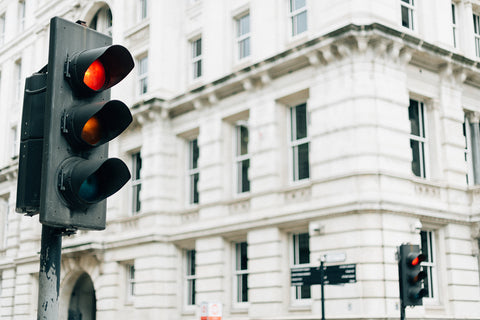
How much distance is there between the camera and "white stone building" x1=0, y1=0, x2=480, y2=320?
747 inches

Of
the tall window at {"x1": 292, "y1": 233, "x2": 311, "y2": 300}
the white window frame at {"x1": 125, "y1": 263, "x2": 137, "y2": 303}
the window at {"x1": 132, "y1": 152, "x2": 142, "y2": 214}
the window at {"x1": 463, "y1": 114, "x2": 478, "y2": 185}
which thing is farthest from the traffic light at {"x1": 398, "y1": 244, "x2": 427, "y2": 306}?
the window at {"x1": 132, "y1": 152, "x2": 142, "y2": 214}

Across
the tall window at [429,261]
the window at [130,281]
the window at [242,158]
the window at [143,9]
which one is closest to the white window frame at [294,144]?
the window at [242,158]

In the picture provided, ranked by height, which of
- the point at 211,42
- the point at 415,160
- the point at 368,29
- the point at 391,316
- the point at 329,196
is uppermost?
the point at 211,42

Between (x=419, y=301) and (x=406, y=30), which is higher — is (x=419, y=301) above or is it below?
below

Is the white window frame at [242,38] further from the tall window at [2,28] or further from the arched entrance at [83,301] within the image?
the tall window at [2,28]

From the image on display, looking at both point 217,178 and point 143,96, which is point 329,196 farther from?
point 143,96

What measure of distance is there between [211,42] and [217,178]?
5195 millimetres

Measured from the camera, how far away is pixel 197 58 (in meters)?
26.0

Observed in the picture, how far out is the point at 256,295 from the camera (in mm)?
21016

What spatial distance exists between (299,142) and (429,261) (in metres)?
5.47

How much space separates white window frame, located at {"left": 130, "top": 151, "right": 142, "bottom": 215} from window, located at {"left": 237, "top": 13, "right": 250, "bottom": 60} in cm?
662

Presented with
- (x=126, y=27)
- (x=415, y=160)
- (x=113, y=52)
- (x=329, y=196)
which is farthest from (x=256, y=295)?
(x=113, y=52)

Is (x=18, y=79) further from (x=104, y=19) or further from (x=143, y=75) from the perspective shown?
(x=143, y=75)

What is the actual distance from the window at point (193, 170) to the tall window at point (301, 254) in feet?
18.8
